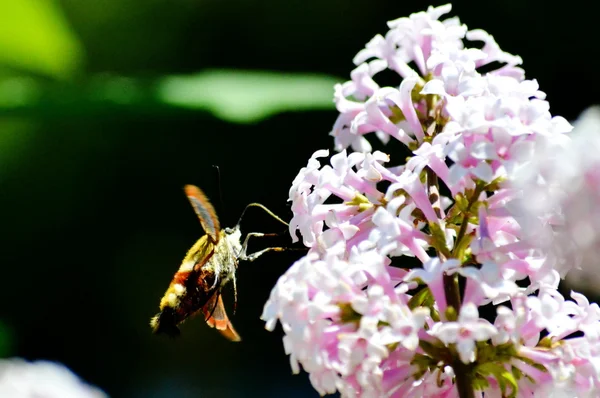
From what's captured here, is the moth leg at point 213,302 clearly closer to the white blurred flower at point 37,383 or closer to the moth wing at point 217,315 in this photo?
the moth wing at point 217,315

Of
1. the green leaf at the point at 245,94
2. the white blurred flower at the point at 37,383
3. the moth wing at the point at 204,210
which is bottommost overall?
the white blurred flower at the point at 37,383

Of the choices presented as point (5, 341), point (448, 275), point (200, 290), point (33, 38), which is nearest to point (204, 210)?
point (200, 290)

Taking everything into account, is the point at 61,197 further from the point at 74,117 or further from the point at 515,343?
the point at 515,343

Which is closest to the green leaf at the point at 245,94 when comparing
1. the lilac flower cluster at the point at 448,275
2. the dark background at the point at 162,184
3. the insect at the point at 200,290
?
the insect at the point at 200,290

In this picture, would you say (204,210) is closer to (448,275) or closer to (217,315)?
(217,315)

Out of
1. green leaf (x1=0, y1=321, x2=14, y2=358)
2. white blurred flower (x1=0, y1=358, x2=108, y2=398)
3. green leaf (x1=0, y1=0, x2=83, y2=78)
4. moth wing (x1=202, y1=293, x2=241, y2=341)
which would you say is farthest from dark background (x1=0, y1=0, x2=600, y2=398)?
moth wing (x1=202, y1=293, x2=241, y2=341)
